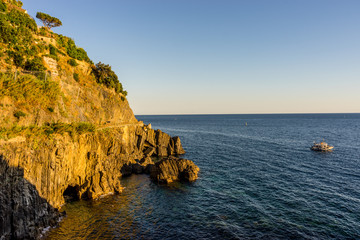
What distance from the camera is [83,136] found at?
38.7 m

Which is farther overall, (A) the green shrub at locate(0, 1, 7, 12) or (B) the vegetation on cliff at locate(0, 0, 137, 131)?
(A) the green shrub at locate(0, 1, 7, 12)

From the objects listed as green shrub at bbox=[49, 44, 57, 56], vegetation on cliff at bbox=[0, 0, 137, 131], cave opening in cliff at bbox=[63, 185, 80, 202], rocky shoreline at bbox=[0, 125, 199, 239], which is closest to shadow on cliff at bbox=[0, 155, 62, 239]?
rocky shoreline at bbox=[0, 125, 199, 239]

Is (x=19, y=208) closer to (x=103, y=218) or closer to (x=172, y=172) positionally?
(x=103, y=218)

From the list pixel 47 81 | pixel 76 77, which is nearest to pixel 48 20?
pixel 76 77

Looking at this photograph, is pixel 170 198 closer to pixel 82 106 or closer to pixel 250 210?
pixel 250 210

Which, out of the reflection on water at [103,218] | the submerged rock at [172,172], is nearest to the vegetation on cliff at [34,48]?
the reflection on water at [103,218]

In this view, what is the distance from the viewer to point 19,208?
22.9 meters

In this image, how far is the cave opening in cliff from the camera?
34000mm

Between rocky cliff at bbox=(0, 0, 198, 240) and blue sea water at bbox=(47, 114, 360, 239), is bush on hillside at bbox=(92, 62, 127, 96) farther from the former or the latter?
blue sea water at bbox=(47, 114, 360, 239)

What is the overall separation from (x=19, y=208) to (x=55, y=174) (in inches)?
296

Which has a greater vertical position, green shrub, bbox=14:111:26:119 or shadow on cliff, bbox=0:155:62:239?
green shrub, bbox=14:111:26:119

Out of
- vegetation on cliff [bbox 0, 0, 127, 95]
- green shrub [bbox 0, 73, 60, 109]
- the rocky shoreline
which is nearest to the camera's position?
the rocky shoreline

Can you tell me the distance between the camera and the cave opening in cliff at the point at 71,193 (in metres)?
34.0

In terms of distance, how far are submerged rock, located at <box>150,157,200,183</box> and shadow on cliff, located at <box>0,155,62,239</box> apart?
75.7 ft
